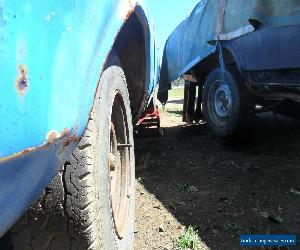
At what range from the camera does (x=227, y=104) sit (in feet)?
17.7

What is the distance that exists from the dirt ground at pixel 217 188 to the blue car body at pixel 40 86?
1472 mm

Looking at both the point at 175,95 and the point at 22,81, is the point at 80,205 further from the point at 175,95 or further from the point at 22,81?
the point at 175,95

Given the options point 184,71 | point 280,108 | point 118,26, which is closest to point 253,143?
point 280,108

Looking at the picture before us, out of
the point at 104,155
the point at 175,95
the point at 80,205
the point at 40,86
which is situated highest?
the point at 40,86

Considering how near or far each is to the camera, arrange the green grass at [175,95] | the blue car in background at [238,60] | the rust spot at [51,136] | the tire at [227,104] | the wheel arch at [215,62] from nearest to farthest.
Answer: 1. the rust spot at [51,136]
2. the blue car in background at [238,60]
3. the wheel arch at [215,62]
4. the tire at [227,104]
5. the green grass at [175,95]

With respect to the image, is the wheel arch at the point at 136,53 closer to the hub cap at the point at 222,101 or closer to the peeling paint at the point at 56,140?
the peeling paint at the point at 56,140

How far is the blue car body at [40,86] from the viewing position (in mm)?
980

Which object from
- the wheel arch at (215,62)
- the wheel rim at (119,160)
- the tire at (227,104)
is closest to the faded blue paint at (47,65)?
the wheel rim at (119,160)

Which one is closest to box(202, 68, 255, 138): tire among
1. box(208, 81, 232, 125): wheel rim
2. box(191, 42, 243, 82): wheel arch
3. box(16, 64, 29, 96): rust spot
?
box(208, 81, 232, 125): wheel rim

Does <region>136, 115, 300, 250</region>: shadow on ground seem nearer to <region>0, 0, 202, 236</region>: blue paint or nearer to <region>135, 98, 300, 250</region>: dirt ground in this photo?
<region>135, 98, 300, 250</region>: dirt ground

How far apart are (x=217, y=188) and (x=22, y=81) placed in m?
2.73

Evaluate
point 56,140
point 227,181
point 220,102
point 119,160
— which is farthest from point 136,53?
point 220,102

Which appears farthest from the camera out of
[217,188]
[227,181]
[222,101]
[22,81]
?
[222,101]

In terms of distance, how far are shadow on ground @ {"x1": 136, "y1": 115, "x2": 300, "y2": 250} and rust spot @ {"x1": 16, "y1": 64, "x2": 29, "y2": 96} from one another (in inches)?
70.7
